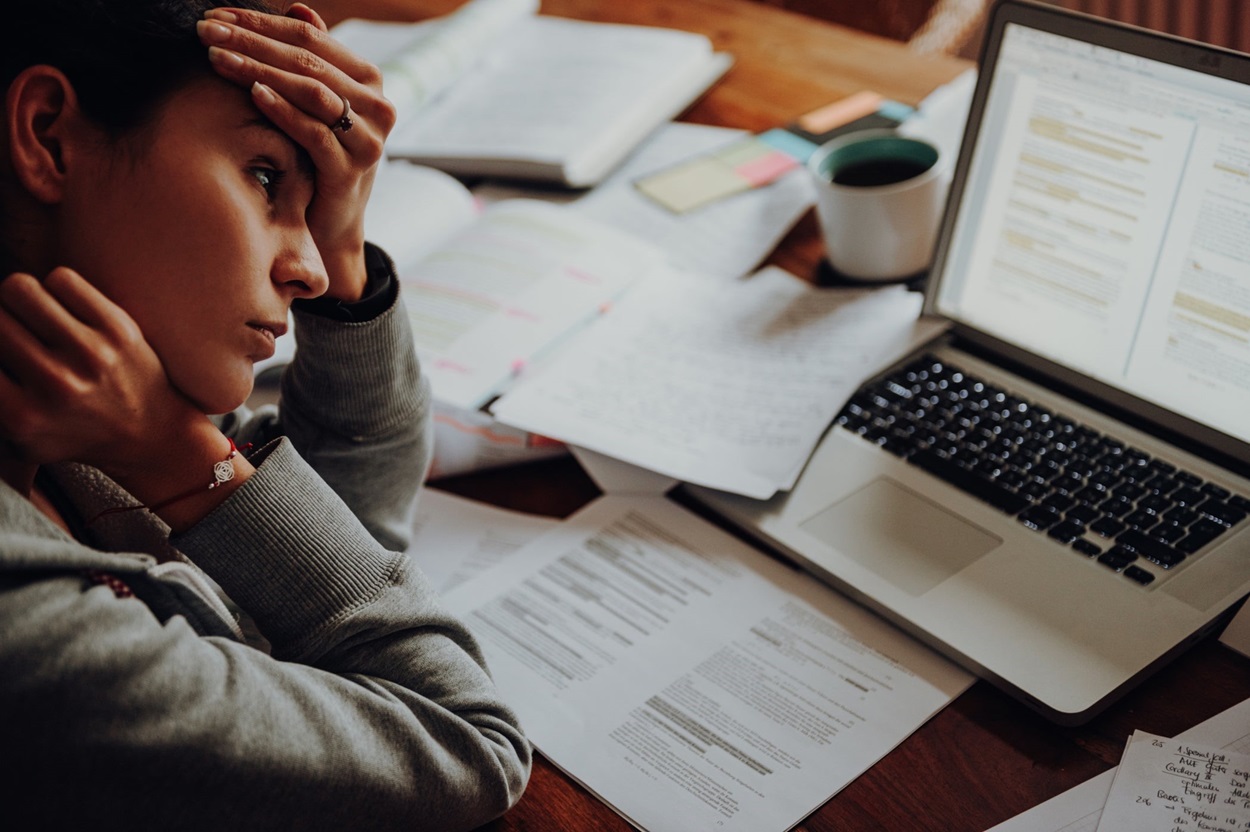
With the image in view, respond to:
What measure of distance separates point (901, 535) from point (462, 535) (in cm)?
34

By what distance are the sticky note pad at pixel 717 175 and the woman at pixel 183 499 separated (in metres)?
0.60

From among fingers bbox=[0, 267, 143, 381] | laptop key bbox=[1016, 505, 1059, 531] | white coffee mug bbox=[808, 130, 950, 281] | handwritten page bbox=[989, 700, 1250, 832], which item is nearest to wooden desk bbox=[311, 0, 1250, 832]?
handwritten page bbox=[989, 700, 1250, 832]

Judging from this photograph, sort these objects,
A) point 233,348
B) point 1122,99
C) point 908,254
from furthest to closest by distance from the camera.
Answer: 1. point 908,254
2. point 1122,99
3. point 233,348

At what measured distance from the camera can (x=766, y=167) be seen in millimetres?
1264

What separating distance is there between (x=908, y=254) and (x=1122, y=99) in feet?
0.95

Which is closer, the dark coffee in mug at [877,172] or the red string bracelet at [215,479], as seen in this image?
the red string bracelet at [215,479]

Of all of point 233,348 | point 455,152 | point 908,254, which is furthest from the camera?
point 455,152

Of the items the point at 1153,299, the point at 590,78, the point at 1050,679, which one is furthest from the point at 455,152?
the point at 1050,679

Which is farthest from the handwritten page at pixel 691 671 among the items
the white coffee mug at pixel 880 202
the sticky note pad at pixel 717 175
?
the sticky note pad at pixel 717 175

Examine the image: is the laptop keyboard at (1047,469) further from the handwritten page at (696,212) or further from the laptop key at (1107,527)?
the handwritten page at (696,212)

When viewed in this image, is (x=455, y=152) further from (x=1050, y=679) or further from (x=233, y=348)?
(x=1050, y=679)

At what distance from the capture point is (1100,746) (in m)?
0.63

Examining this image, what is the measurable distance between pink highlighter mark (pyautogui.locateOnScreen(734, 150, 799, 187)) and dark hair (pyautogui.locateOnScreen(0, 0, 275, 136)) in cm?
82

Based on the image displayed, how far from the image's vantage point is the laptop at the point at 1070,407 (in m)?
0.69
